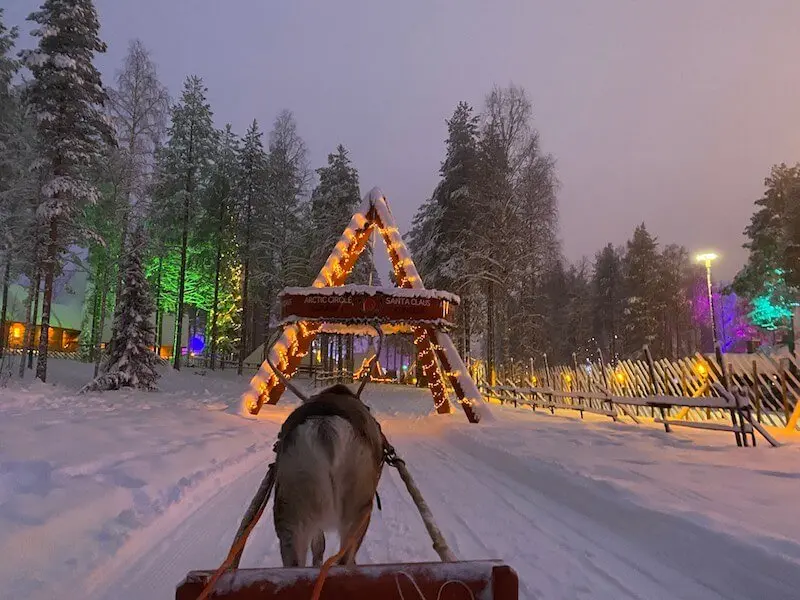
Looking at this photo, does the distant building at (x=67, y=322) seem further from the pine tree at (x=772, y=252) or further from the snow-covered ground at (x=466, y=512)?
the pine tree at (x=772, y=252)

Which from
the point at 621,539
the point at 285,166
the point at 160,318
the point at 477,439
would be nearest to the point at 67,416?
the point at 477,439

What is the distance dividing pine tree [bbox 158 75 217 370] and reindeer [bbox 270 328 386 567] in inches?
1249

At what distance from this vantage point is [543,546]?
15.1 feet

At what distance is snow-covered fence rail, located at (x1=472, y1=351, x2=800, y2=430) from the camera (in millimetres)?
12273

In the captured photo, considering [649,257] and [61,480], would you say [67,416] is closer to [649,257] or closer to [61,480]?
[61,480]

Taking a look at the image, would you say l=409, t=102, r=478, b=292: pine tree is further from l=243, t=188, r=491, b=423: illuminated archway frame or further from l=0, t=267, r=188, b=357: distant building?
l=0, t=267, r=188, b=357: distant building

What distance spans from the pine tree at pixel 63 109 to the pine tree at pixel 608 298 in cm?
4737

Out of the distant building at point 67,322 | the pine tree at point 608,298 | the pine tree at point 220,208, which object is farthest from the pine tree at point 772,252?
the distant building at point 67,322

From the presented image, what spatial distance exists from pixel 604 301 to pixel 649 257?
25.2 feet

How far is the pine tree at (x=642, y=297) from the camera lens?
45469mm

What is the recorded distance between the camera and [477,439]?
448 inches

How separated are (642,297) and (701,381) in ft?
115

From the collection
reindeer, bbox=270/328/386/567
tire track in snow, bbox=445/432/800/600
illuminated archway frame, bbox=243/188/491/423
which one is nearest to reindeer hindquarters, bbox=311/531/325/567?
reindeer, bbox=270/328/386/567

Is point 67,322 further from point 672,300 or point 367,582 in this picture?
point 672,300
